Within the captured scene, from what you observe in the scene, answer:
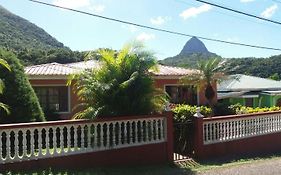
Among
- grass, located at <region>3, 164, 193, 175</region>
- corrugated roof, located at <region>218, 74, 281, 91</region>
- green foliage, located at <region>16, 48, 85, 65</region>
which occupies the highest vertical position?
green foliage, located at <region>16, 48, 85, 65</region>

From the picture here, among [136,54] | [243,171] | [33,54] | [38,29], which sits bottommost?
[243,171]

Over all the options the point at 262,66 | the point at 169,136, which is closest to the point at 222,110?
the point at 169,136

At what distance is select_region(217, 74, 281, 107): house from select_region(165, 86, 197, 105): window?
39.5ft

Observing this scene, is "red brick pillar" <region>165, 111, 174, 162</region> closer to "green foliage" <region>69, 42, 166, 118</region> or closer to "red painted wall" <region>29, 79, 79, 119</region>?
"green foliage" <region>69, 42, 166, 118</region>


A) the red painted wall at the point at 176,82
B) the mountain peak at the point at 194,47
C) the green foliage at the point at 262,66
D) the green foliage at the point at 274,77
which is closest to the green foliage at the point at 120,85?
the red painted wall at the point at 176,82

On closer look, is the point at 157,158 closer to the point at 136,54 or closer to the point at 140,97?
the point at 140,97

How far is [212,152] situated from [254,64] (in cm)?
6000

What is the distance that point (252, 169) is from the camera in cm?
1126

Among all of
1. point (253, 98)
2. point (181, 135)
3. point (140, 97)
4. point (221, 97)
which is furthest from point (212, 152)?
point (253, 98)

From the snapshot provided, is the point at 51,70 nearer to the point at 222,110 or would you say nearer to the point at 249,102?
the point at 222,110

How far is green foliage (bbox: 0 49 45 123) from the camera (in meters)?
10.9

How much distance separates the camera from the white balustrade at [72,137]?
356 inches

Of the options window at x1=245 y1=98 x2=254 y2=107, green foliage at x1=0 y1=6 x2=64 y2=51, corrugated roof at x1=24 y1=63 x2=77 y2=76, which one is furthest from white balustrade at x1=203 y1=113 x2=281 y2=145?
green foliage at x1=0 y1=6 x2=64 y2=51

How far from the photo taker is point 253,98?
40281 millimetres
